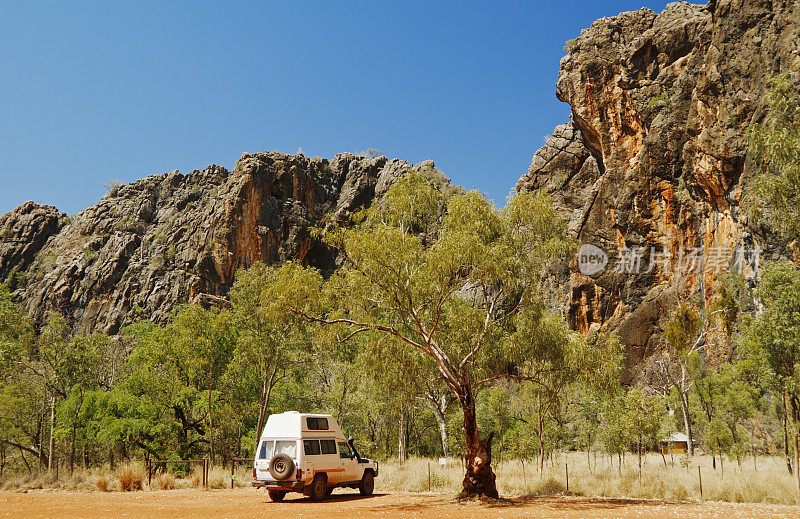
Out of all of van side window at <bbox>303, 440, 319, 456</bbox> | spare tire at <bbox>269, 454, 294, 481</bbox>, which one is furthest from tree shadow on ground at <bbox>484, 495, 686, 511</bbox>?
spare tire at <bbox>269, 454, 294, 481</bbox>

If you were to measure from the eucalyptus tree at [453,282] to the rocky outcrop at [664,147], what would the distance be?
105 ft

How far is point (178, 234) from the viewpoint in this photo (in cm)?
8494

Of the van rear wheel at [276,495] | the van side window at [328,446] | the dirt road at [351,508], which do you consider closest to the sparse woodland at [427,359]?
the dirt road at [351,508]

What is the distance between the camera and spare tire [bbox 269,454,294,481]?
16922mm

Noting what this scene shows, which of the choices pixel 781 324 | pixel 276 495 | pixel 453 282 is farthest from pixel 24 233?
pixel 781 324

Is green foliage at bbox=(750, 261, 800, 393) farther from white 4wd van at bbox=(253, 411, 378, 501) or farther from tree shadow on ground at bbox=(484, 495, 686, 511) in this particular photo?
white 4wd van at bbox=(253, 411, 378, 501)

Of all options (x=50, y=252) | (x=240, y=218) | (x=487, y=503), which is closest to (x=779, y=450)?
(x=487, y=503)

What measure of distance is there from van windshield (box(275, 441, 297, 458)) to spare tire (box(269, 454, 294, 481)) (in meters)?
0.23

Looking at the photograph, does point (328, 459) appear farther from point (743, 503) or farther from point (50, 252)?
point (50, 252)

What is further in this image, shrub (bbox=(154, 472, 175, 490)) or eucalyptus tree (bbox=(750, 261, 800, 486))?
shrub (bbox=(154, 472, 175, 490))

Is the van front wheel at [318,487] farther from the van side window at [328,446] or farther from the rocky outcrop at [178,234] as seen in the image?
the rocky outcrop at [178,234]

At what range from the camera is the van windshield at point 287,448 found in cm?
1728

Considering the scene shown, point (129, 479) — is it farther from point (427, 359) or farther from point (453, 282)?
point (453, 282)

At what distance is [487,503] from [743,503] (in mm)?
7837
